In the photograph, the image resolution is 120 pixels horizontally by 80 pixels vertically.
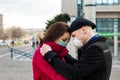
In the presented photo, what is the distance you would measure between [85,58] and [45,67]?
1.27ft

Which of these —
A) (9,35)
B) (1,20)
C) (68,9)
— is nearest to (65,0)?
(68,9)

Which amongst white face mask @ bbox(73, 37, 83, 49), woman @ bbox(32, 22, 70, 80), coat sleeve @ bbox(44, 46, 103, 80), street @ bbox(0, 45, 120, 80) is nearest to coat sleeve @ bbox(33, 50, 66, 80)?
woman @ bbox(32, 22, 70, 80)

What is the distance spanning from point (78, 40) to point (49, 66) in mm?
325

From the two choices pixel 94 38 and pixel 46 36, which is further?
pixel 46 36

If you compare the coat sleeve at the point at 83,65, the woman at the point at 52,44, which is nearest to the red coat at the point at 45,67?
the woman at the point at 52,44

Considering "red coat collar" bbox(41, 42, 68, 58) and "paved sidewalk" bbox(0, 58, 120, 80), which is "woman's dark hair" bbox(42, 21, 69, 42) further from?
"paved sidewalk" bbox(0, 58, 120, 80)

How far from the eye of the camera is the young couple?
2932 millimetres

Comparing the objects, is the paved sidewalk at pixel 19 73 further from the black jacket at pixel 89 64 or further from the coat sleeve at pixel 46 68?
the black jacket at pixel 89 64

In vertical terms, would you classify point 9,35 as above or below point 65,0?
below

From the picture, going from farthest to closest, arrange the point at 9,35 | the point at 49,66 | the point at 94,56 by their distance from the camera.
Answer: the point at 9,35
the point at 49,66
the point at 94,56

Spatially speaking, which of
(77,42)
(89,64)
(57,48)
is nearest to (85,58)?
(89,64)

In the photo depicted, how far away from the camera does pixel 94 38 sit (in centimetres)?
308

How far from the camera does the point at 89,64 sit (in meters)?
2.91

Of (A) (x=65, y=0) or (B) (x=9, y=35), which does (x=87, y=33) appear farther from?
(B) (x=9, y=35)
